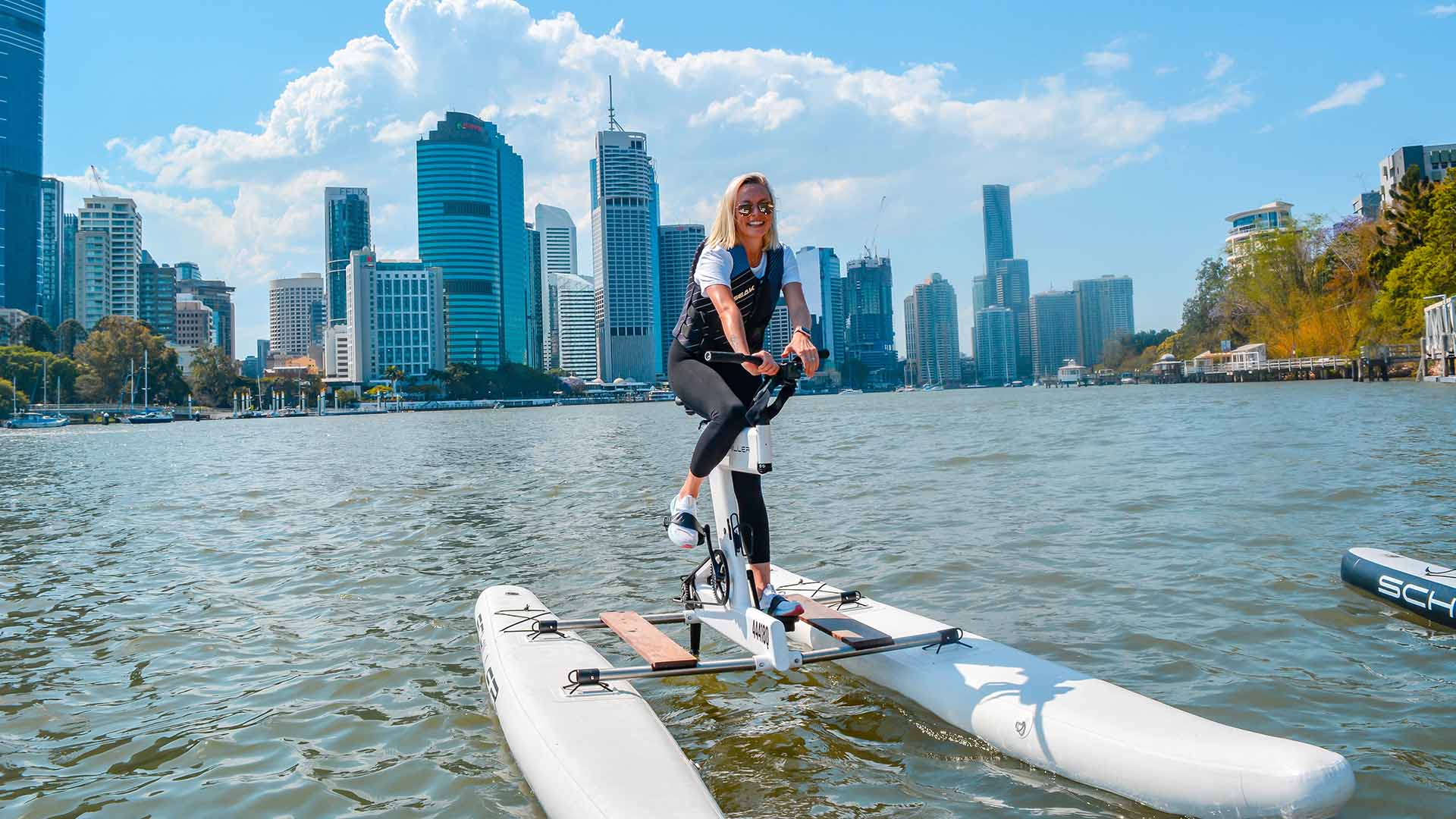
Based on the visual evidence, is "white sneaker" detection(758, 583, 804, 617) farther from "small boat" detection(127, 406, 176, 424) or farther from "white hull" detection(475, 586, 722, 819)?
"small boat" detection(127, 406, 176, 424)

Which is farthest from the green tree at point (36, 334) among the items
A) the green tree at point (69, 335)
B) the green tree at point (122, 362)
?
the green tree at point (122, 362)

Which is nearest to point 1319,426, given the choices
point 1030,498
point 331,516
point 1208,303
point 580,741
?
point 1030,498

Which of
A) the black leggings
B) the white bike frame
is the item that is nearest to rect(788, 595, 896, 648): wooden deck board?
the white bike frame

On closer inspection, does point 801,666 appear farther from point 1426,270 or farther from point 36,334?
point 36,334

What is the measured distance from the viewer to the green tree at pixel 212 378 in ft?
529

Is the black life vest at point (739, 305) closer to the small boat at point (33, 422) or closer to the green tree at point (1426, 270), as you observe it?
the green tree at point (1426, 270)

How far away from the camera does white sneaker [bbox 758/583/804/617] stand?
5.18m

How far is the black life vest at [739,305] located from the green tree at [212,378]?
181096mm

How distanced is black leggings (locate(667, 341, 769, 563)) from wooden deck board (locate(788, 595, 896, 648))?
0.45 meters

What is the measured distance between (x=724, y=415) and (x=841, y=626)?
4.48 ft

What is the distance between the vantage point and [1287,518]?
10.6m

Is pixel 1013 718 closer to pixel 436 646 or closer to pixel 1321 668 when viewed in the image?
pixel 1321 668

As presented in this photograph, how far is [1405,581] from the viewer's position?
21.1ft

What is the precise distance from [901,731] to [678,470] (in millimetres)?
17991
